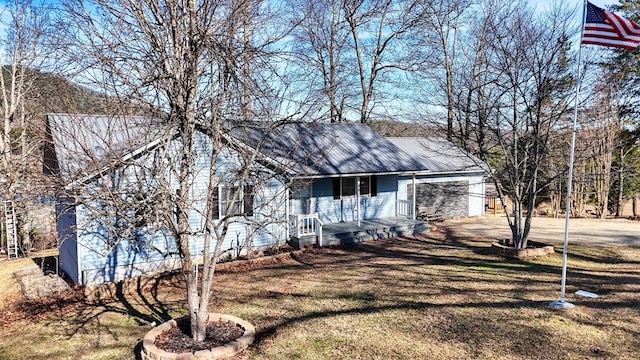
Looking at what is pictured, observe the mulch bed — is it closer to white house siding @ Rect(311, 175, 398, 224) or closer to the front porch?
the front porch

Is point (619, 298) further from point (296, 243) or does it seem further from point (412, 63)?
point (412, 63)

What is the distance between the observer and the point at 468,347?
234 inches

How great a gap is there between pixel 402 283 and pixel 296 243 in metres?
4.74

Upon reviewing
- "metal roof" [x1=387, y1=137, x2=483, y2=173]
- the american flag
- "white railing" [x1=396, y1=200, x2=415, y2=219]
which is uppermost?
the american flag

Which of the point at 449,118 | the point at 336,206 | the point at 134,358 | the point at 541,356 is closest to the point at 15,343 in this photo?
the point at 134,358

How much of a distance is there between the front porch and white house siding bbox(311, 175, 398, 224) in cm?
34

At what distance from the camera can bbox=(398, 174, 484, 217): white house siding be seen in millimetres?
19686

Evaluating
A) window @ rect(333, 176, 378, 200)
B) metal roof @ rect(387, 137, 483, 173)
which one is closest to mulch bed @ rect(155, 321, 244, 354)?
window @ rect(333, 176, 378, 200)

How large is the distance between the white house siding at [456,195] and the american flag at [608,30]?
11753mm

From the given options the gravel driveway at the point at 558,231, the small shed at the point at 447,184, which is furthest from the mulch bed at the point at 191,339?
the small shed at the point at 447,184

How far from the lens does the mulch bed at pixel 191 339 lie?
223 inches

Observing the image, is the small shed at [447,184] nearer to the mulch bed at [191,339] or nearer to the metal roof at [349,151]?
the metal roof at [349,151]

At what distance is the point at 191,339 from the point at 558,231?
1564 cm

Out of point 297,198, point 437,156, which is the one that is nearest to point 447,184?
point 437,156
